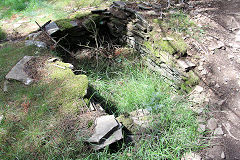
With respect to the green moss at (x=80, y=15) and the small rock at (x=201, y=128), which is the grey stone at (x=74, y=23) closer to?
the green moss at (x=80, y=15)

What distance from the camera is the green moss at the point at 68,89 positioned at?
6.71 feet

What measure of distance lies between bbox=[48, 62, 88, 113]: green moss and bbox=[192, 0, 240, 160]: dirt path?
1.68m

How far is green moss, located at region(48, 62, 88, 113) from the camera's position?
6.71ft

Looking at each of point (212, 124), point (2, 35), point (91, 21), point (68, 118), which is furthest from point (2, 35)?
point (212, 124)

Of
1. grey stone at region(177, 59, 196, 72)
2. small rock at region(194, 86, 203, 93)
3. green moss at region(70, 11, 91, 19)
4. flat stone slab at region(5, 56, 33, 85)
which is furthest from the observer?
green moss at region(70, 11, 91, 19)

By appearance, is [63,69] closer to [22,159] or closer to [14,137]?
[14,137]

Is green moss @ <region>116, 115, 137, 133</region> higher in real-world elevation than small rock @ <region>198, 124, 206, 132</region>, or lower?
higher

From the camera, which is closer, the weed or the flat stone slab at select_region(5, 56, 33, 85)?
the flat stone slab at select_region(5, 56, 33, 85)

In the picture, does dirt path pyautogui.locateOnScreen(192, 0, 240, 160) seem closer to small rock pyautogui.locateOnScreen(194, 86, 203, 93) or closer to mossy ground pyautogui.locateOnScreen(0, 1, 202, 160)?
small rock pyautogui.locateOnScreen(194, 86, 203, 93)

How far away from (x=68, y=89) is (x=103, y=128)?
733 millimetres

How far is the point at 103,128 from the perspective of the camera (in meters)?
1.83

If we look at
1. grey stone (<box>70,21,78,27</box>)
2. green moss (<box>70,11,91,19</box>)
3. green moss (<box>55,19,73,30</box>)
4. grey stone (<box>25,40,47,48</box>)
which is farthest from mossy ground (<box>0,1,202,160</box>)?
green moss (<box>70,11,91,19</box>)

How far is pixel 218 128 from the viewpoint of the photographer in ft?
7.19

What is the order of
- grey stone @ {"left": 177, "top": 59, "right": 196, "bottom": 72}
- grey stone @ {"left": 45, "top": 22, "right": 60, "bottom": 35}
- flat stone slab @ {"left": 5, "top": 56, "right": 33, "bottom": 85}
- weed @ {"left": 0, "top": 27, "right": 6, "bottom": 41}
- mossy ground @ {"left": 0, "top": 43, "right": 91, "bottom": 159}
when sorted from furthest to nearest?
weed @ {"left": 0, "top": 27, "right": 6, "bottom": 41}, grey stone @ {"left": 45, "top": 22, "right": 60, "bottom": 35}, grey stone @ {"left": 177, "top": 59, "right": 196, "bottom": 72}, flat stone slab @ {"left": 5, "top": 56, "right": 33, "bottom": 85}, mossy ground @ {"left": 0, "top": 43, "right": 91, "bottom": 159}
